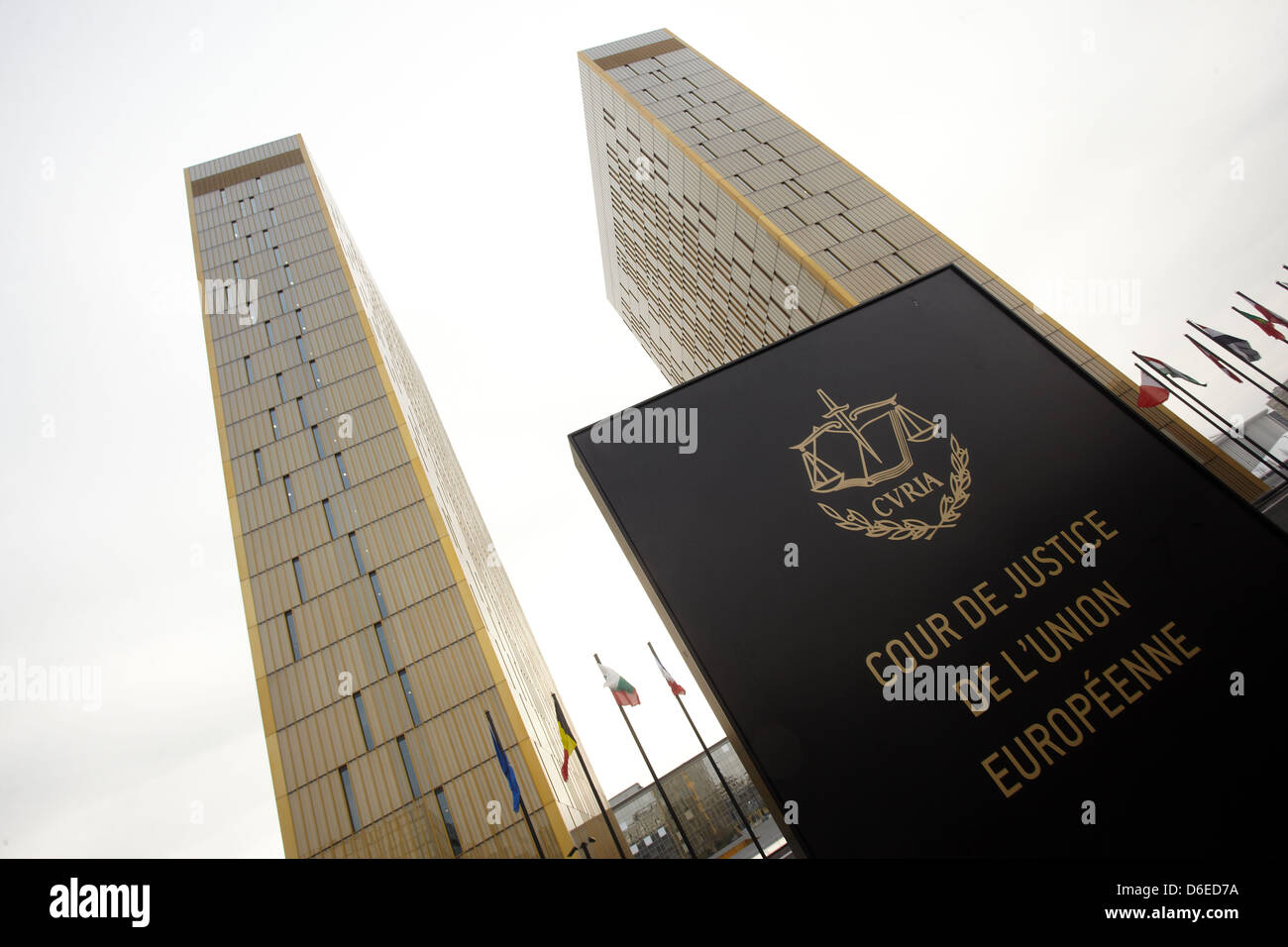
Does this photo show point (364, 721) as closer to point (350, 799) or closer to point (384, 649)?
point (350, 799)

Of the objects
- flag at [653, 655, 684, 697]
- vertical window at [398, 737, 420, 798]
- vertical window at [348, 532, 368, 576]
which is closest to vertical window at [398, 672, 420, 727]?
vertical window at [398, 737, 420, 798]

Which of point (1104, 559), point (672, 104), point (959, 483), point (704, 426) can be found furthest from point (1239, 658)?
point (672, 104)

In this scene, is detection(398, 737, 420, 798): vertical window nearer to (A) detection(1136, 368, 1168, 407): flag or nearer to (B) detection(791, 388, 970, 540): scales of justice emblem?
(B) detection(791, 388, 970, 540): scales of justice emblem

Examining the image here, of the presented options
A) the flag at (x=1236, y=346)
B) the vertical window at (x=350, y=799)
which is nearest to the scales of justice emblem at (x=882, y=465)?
the vertical window at (x=350, y=799)

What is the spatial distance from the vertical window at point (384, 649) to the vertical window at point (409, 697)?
1.28ft

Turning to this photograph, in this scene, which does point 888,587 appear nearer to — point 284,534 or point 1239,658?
point 1239,658

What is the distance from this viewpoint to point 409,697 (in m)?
16.7

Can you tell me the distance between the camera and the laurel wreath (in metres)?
5.09

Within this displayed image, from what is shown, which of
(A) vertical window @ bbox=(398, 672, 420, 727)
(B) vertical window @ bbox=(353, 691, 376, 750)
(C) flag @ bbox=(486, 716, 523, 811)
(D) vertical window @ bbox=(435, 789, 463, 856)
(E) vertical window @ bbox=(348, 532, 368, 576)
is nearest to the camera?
(C) flag @ bbox=(486, 716, 523, 811)

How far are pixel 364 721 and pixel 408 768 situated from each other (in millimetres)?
1945

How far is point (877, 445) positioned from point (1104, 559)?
6.56 feet

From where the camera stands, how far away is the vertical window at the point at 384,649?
17.2 metres

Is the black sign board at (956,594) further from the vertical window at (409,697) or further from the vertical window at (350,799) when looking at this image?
the vertical window at (350,799)
